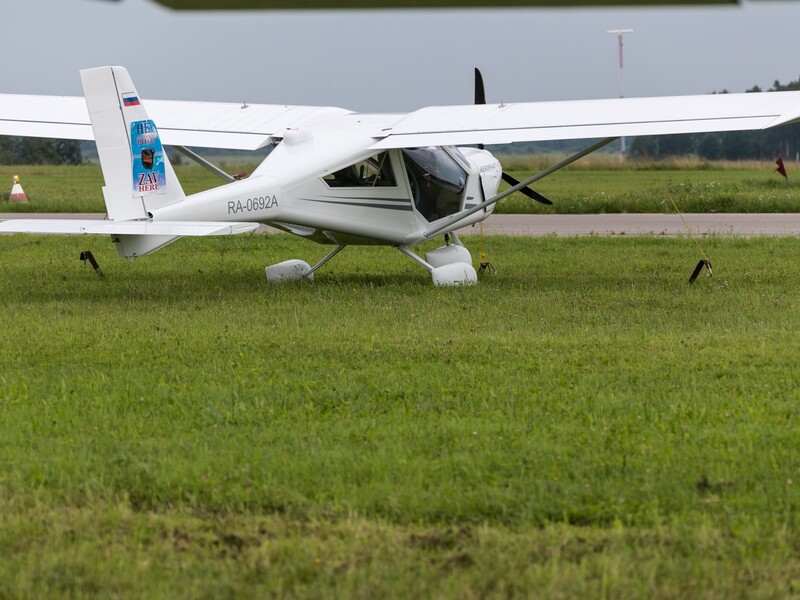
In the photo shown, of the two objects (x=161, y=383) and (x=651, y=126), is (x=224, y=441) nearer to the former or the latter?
(x=161, y=383)

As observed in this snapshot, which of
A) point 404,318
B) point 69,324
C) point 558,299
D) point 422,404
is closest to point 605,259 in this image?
point 558,299

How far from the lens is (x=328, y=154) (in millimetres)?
13445

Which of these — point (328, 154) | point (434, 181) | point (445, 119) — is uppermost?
point (445, 119)

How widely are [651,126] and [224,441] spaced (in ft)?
27.9

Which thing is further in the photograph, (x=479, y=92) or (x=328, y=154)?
(x=479, y=92)

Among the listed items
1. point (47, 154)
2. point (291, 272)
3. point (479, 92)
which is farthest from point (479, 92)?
point (47, 154)

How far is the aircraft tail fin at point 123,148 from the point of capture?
39.4 feet

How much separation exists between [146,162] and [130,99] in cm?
72

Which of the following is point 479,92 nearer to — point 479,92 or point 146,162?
point 479,92

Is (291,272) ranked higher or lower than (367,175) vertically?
lower

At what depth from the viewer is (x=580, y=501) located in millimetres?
5242

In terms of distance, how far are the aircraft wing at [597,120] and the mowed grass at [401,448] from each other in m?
2.32

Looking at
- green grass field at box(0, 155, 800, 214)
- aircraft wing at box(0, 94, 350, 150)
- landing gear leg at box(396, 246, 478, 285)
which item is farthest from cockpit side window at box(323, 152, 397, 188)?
green grass field at box(0, 155, 800, 214)

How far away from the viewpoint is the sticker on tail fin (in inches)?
478
